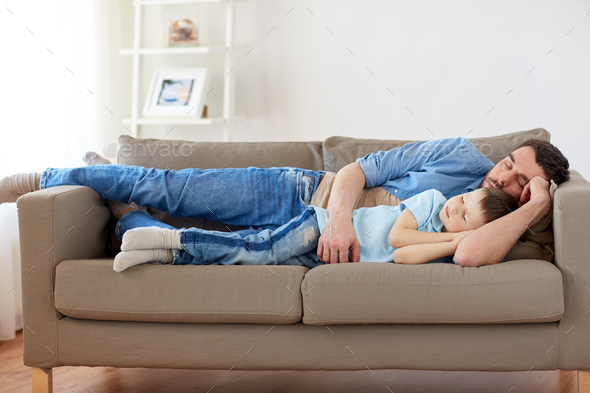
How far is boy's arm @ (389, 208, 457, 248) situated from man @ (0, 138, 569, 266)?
15cm

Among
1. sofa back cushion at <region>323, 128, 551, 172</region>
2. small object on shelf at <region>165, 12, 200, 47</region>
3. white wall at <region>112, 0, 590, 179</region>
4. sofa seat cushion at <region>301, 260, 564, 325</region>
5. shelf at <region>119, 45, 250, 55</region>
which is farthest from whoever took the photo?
small object on shelf at <region>165, 12, 200, 47</region>

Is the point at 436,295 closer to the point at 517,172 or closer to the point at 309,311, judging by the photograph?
the point at 309,311

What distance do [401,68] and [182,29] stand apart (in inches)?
47.5

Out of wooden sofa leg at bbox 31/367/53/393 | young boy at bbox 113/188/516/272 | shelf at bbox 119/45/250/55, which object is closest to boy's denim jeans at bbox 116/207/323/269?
young boy at bbox 113/188/516/272

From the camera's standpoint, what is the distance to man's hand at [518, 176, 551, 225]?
4.89ft

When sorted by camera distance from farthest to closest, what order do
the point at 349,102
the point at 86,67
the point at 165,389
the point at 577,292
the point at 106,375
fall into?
the point at 349,102 < the point at 86,67 < the point at 106,375 < the point at 165,389 < the point at 577,292

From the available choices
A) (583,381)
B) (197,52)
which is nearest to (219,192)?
(583,381)

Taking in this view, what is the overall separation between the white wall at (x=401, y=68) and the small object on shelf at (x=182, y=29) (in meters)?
0.13

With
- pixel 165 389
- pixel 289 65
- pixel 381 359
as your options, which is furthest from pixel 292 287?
pixel 289 65

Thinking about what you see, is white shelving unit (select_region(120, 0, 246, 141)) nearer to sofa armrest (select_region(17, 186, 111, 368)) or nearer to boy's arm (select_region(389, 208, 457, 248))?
sofa armrest (select_region(17, 186, 111, 368))

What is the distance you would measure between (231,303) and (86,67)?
183 centimetres

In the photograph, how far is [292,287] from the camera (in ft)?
4.65

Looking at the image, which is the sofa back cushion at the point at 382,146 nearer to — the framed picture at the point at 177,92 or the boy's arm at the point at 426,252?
the boy's arm at the point at 426,252

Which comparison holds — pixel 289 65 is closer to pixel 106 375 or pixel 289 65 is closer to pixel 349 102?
pixel 349 102
